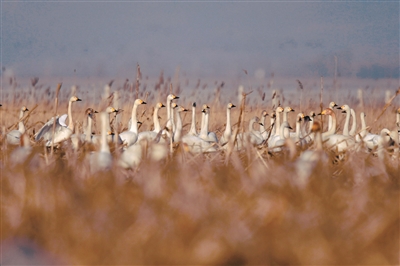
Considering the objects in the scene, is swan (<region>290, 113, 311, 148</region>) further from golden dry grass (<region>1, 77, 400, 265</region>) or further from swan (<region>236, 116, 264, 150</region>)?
golden dry grass (<region>1, 77, 400, 265</region>)

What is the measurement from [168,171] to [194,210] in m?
1.13

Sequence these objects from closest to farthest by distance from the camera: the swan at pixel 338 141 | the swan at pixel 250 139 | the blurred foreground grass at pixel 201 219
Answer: the blurred foreground grass at pixel 201 219 → the swan at pixel 250 139 → the swan at pixel 338 141

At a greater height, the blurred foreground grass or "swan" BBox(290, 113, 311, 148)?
"swan" BBox(290, 113, 311, 148)

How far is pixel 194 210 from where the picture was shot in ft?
7.63

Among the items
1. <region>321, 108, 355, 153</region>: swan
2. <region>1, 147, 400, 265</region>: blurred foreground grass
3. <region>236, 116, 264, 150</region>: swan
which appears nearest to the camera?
<region>1, 147, 400, 265</region>: blurred foreground grass

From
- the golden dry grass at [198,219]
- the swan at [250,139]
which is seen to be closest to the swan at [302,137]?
the swan at [250,139]

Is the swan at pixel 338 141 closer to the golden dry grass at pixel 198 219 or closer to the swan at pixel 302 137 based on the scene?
the swan at pixel 302 137

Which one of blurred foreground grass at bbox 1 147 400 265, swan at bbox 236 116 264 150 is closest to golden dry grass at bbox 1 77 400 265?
blurred foreground grass at bbox 1 147 400 265

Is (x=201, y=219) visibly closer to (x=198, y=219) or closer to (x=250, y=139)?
(x=198, y=219)

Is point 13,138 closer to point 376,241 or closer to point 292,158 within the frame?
point 292,158

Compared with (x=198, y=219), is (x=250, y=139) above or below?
above

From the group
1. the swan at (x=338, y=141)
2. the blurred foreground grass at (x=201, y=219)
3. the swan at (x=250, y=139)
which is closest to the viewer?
the blurred foreground grass at (x=201, y=219)

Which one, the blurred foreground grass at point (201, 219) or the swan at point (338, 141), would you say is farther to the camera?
the swan at point (338, 141)

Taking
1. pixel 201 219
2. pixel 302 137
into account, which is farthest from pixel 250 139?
pixel 201 219
